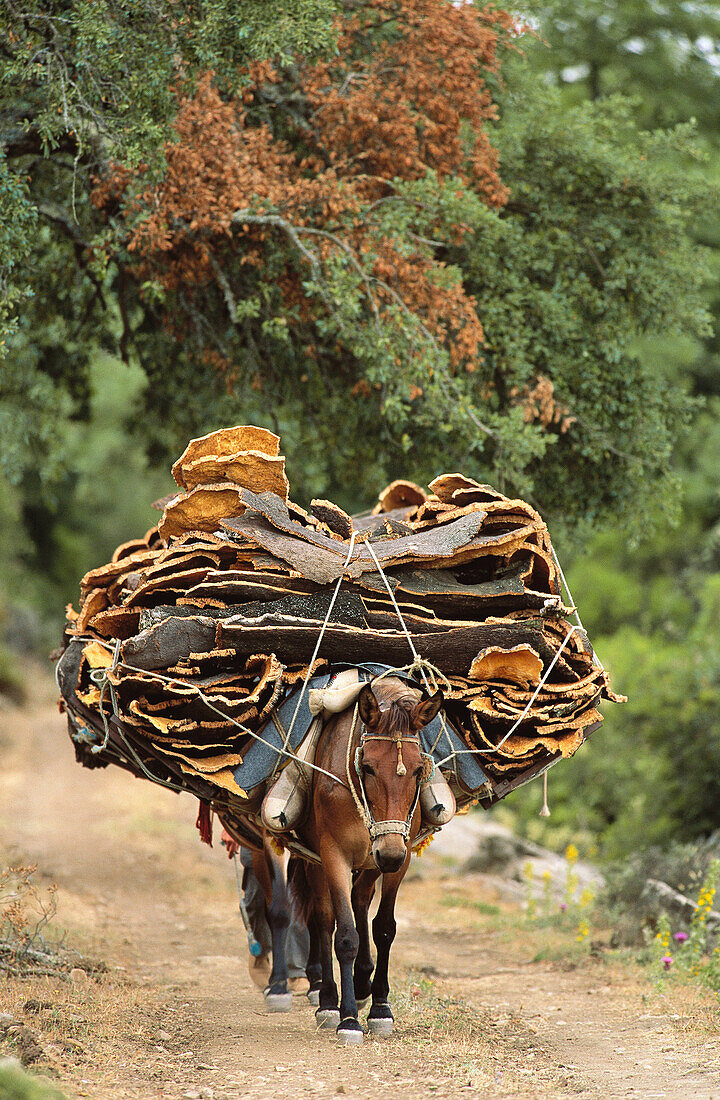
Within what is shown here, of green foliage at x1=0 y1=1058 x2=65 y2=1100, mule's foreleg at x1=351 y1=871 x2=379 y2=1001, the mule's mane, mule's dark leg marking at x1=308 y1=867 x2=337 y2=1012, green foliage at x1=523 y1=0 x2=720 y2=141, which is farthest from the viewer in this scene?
green foliage at x1=523 y1=0 x2=720 y2=141

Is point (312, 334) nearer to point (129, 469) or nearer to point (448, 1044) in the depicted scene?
point (448, 1044)

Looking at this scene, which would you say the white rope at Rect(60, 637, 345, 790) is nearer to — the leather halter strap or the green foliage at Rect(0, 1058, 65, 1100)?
the leather halter strap

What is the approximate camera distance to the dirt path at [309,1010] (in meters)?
4.96

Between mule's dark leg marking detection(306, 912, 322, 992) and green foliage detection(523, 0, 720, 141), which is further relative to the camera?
green foliage detection(523, 0, 720, 141)

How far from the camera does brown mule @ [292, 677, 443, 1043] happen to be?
5.18m

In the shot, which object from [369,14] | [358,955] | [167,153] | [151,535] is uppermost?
[369,14]

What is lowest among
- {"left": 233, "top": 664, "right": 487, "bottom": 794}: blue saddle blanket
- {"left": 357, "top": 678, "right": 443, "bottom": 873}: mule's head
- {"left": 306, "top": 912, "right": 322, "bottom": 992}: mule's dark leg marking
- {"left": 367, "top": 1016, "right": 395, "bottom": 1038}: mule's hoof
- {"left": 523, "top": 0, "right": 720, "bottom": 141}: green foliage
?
{"left": 306, "top": 912, "right": 322, "bottom": 992}: mule's dark leg marking

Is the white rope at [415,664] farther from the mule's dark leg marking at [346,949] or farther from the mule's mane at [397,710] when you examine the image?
the mule's dark leg marking at [346,949]

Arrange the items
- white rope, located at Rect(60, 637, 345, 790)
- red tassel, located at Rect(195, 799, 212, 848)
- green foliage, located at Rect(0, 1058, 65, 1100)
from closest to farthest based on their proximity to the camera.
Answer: green foliage, located at Rect(0, 1058, 65, 1100) → white rope, located at Rect(60, 637, 345, 790) → red tassel, located at Rect(195, 799, 212, 848)

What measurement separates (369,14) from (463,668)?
6853mm

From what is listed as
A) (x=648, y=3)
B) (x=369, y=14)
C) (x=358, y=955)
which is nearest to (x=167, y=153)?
(x=369, y=14)

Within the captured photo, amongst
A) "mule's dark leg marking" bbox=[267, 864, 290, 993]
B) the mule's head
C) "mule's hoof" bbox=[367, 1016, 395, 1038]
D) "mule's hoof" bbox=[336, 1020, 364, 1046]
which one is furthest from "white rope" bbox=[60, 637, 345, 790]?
"mule's dark leg marking" bbox=[267, 864, 290, 993]

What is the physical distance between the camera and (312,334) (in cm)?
1005

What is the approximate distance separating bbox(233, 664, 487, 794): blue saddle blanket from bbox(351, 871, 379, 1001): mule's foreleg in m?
0.80
